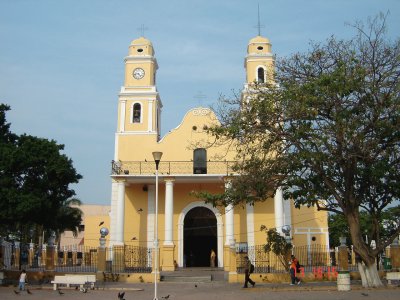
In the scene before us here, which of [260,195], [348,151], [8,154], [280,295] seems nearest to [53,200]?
[8,154]

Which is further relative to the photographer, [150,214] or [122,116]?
[122,116]

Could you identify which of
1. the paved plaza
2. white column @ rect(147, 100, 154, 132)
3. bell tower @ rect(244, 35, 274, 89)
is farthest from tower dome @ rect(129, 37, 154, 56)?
the paved plaza

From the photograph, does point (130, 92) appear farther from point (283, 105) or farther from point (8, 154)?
point (283, 105)

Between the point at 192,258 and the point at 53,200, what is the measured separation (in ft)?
35.1


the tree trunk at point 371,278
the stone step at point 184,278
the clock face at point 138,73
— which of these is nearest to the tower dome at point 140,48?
the clock face at point 138,73

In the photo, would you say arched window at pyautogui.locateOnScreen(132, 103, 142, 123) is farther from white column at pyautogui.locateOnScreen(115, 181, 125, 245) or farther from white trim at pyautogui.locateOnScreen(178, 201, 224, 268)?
white trim at pyautogui.locateOnScreen(178, 201, 224, 268)

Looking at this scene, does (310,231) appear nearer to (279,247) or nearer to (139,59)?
(279,247)

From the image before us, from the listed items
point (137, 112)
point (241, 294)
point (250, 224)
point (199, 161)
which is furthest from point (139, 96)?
point (241, 294)

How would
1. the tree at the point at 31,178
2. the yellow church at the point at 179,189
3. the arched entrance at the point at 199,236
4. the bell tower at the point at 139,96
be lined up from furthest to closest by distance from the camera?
the bell tower at the point at 139,96
the arched entrance at the point at 199,236
the yellow church at the point at 179,189
the tree at the point at 31,178

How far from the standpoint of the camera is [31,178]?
746 inches

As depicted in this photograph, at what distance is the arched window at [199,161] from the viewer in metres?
27.8

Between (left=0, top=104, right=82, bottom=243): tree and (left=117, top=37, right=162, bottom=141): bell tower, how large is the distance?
9.39 m

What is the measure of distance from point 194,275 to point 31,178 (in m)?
8.73

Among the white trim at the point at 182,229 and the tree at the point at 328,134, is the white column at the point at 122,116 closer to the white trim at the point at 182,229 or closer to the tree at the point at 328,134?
the white trim at the point at 182,229
